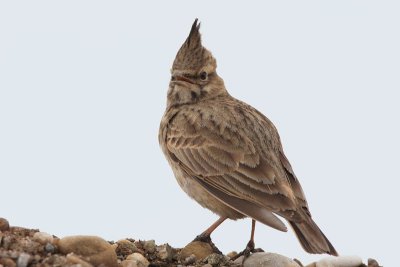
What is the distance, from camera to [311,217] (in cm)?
996

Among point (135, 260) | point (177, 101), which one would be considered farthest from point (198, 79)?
point (135, 260)

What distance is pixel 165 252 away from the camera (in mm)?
9750

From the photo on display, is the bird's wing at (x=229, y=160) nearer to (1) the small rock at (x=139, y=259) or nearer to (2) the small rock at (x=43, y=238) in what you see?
(1) the small rock at (x=139, y=259)

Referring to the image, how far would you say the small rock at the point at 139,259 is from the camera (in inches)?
364

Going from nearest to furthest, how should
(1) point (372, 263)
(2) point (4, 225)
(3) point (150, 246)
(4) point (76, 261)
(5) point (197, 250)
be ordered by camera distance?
1. (4) point (76, 261)
2. (2) point (4, 225)
3. (3) point (150, 246)
4. (5) point (197, 250)
5. (1) point (372, 263)

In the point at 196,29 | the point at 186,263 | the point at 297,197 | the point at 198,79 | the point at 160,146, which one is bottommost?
the point at 186,263

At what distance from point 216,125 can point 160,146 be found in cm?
108

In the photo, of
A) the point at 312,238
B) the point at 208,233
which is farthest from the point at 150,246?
the point at 312,238

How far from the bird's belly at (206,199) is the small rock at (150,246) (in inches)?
39.1

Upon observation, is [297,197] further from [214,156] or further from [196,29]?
[196,29]

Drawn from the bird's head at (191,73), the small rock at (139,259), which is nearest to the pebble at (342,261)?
the small rock at (139,259)

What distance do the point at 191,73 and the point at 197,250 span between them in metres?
2.98

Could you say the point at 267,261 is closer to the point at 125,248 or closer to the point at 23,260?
the point at 125,248

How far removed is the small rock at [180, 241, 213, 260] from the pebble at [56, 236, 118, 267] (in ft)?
4.88
